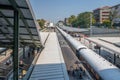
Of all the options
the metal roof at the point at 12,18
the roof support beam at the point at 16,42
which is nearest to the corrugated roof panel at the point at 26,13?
the metal roof at the point at 12,18

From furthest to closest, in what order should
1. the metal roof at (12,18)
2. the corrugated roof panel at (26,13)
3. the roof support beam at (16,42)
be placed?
the corrugated roof panel at (26,13) → the roof support beam at (16,42) → the metal roof at (12,18)

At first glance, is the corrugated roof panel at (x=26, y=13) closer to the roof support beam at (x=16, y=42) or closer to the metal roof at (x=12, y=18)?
the metal roof at (x=12, y=18)

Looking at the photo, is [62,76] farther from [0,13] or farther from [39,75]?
[0,13]

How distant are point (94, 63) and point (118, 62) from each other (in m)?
11.4

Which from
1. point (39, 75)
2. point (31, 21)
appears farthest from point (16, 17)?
point (39, 75)

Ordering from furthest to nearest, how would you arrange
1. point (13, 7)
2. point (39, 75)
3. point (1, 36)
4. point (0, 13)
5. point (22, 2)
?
point (1, 36) → point (39, 75) → point (0, 13) → point (13, 7) → point (22, 2)

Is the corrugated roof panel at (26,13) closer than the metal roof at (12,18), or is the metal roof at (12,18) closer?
the metal roof at (12,18)

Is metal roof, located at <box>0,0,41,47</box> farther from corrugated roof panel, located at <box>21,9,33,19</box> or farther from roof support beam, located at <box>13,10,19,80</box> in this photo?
roof support beam, located at <box>13,10,19,80</box>

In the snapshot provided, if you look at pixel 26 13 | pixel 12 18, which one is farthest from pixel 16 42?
pixel 12 18

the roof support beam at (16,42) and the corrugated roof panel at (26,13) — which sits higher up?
the corrugated roof panel at (26,13)

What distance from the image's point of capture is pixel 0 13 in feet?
46.3

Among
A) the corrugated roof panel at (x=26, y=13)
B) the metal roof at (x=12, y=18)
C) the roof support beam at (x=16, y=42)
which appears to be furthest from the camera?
the corrugated roof panel at (x=26, y=13)

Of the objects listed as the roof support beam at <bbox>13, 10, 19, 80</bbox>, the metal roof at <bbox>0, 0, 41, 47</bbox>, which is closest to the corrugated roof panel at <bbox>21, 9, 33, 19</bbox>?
the metal roof at <bbox>0, 0, 41, 47</bbox>

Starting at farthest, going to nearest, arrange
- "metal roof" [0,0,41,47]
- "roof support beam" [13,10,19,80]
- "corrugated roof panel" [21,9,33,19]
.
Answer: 1. "corrugated roof panel" [21,9,33,19]
2. "roof support beam" [13,10,19,80]
3. "metal roof" [0,0,41,47]
